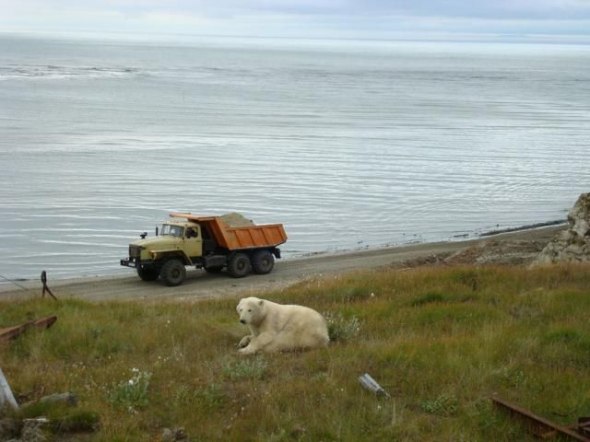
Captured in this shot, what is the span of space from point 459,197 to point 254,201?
11109 mm

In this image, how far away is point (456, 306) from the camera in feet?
39.9

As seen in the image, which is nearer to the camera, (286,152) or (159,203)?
(159,203)

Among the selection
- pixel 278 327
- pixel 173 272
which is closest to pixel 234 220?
pixel 173 272

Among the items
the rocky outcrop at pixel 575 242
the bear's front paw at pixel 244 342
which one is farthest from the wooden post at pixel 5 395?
the rocky outcrop at pixel 575 242

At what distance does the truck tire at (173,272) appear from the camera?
24.8 metres

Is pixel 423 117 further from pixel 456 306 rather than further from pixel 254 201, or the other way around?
pixel 456 306

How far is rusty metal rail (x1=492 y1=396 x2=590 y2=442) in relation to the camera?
268 inches

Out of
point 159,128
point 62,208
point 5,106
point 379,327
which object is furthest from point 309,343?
point 5,106

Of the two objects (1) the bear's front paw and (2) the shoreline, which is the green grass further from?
(2) the shoreline

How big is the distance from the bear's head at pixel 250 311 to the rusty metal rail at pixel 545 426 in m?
3.18

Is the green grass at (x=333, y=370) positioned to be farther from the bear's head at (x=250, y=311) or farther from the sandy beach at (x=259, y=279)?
the sandy beach at (x=259, y=279)

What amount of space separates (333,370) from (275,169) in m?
43.0

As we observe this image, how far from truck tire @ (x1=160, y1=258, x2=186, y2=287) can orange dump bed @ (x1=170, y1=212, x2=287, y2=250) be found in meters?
1.35

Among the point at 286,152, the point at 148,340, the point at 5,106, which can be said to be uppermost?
the point at 5,106
